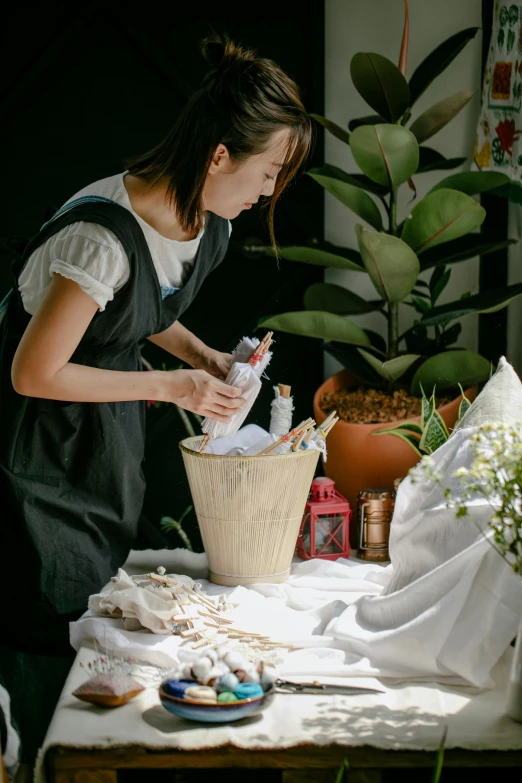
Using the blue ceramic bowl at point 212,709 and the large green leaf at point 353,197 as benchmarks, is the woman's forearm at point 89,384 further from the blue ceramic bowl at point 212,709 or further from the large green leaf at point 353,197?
the large green leaf at point 353,197

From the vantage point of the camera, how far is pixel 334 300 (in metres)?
2.71

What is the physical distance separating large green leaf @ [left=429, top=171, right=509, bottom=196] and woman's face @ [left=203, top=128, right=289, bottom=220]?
2.50 ft

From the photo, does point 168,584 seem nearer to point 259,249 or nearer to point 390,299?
point 390,299

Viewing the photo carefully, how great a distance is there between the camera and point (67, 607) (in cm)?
184

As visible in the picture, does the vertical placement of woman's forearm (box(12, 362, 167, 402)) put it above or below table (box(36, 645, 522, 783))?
above

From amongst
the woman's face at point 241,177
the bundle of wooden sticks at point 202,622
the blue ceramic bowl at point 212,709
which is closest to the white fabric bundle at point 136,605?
the bundle of wooden sticks at point 202,622

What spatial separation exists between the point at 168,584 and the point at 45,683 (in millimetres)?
304

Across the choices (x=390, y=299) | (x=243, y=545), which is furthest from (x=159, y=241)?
(x=390, y=299)

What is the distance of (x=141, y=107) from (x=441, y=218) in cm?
108

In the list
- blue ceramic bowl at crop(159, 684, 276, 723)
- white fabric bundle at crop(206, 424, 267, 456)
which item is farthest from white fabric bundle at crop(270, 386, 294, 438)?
blue ceramic bowl at crop(159, 684, 276, 723)

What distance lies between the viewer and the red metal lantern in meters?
2.24

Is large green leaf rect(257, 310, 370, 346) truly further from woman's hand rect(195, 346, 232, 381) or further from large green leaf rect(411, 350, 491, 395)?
woman's hand rect(195, 346, 232, 381)

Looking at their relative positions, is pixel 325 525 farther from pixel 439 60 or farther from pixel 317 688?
pixel 439 60

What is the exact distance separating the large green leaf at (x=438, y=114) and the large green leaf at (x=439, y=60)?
0.08 m
